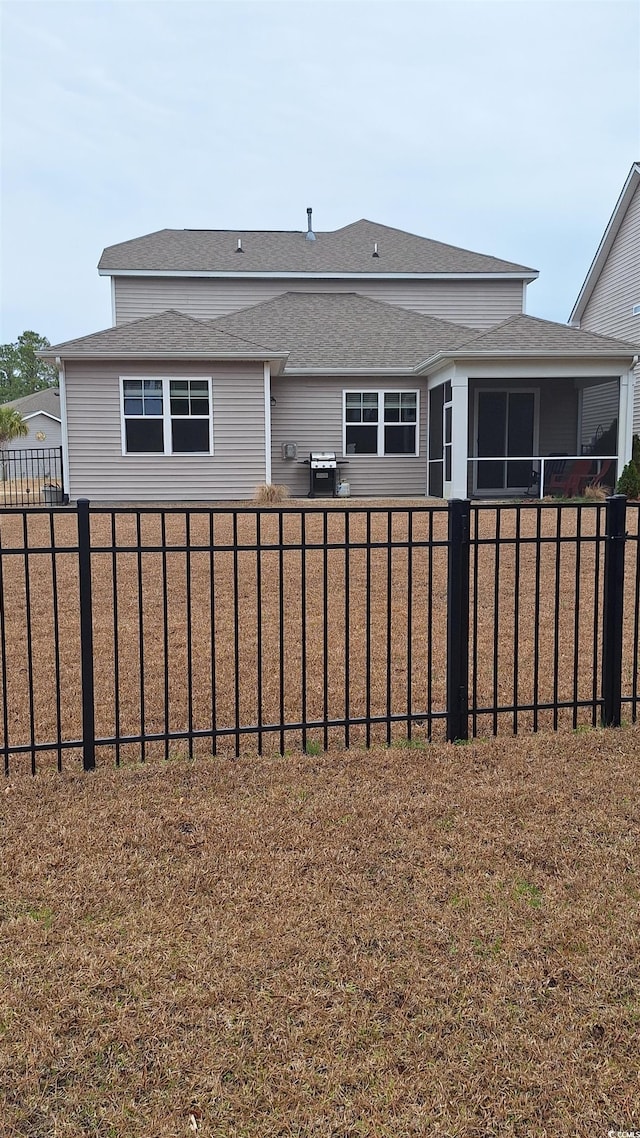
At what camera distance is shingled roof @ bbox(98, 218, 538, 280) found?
23.7m

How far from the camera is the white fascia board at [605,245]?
20.3 m

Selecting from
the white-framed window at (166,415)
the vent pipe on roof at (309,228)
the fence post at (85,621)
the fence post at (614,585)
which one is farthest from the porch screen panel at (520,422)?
the fence post at (85,621)

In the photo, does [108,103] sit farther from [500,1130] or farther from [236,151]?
[500,1130]

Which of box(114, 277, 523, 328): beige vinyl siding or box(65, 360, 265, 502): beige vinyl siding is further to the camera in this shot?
box(114, 277, 523, 328): beige vinyl siding

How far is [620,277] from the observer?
845 inches

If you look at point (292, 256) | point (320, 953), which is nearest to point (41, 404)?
point (292, 256)

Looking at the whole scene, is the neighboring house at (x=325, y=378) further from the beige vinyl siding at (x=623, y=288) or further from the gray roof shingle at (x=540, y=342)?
the beige vinyl siding at (x=623, y=288)

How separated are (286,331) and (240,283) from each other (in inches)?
156

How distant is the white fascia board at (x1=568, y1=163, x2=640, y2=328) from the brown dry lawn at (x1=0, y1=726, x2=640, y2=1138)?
20180 mm

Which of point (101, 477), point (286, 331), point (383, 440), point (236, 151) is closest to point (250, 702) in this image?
point (101, 477)

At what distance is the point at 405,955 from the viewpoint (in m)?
2.74

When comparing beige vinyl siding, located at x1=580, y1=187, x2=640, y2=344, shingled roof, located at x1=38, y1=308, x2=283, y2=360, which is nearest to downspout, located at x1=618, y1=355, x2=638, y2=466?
beige vinyl siding, located at x1=580, y1=187, x2=640, y2=344

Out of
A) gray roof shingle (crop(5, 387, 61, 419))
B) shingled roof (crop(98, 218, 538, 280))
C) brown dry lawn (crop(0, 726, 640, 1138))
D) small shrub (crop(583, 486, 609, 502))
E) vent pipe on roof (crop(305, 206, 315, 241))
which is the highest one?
vent pipe on roof (crop(305, 206, 315, 241))

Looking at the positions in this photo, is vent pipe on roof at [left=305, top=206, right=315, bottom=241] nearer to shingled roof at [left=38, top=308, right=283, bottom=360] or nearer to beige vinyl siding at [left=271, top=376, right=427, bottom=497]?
beige vinyl siding at [left=271, top=376, right=427, bottom=497]
